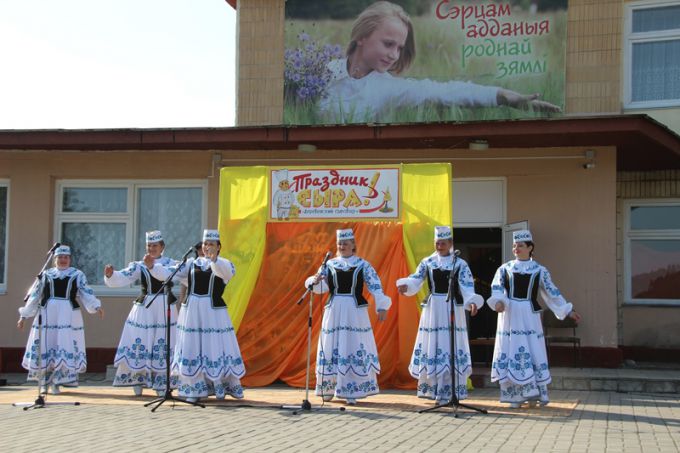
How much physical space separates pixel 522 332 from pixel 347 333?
1.95m

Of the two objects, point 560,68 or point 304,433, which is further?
point 560,68

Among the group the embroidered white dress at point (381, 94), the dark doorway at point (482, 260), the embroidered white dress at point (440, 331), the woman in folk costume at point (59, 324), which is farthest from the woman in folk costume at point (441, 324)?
the embroidered white dress at point (381, 94)

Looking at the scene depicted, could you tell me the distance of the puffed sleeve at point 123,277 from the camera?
1055 cm

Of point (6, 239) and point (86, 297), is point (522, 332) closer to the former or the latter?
point (86, 297)

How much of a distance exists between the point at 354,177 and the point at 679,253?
21.3 ft

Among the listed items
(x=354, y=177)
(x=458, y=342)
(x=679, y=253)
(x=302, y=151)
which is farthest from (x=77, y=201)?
(x=679, y=253)

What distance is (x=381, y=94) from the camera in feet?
48.4

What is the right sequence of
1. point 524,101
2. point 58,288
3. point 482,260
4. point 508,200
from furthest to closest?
point 482,260 → point 524,101 → point 508,200 → point 58,288

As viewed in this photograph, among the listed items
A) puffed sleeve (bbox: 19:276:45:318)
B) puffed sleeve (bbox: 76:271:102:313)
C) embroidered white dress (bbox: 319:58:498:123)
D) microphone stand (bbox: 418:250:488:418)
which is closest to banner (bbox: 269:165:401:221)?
microphone stand (bbox: 418:250:488:418)

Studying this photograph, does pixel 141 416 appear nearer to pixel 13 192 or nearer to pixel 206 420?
pixel 206 420

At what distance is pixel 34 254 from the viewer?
1438 cm

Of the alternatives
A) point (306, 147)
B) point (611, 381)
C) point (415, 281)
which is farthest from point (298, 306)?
point (611, 381)

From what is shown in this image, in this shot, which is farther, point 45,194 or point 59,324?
point 45,194

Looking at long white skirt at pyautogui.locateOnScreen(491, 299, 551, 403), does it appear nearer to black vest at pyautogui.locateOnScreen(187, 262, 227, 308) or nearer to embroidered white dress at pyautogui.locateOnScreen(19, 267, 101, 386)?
black vest at pyautogui.locateOnScreen(187, 262, 227, 308)
